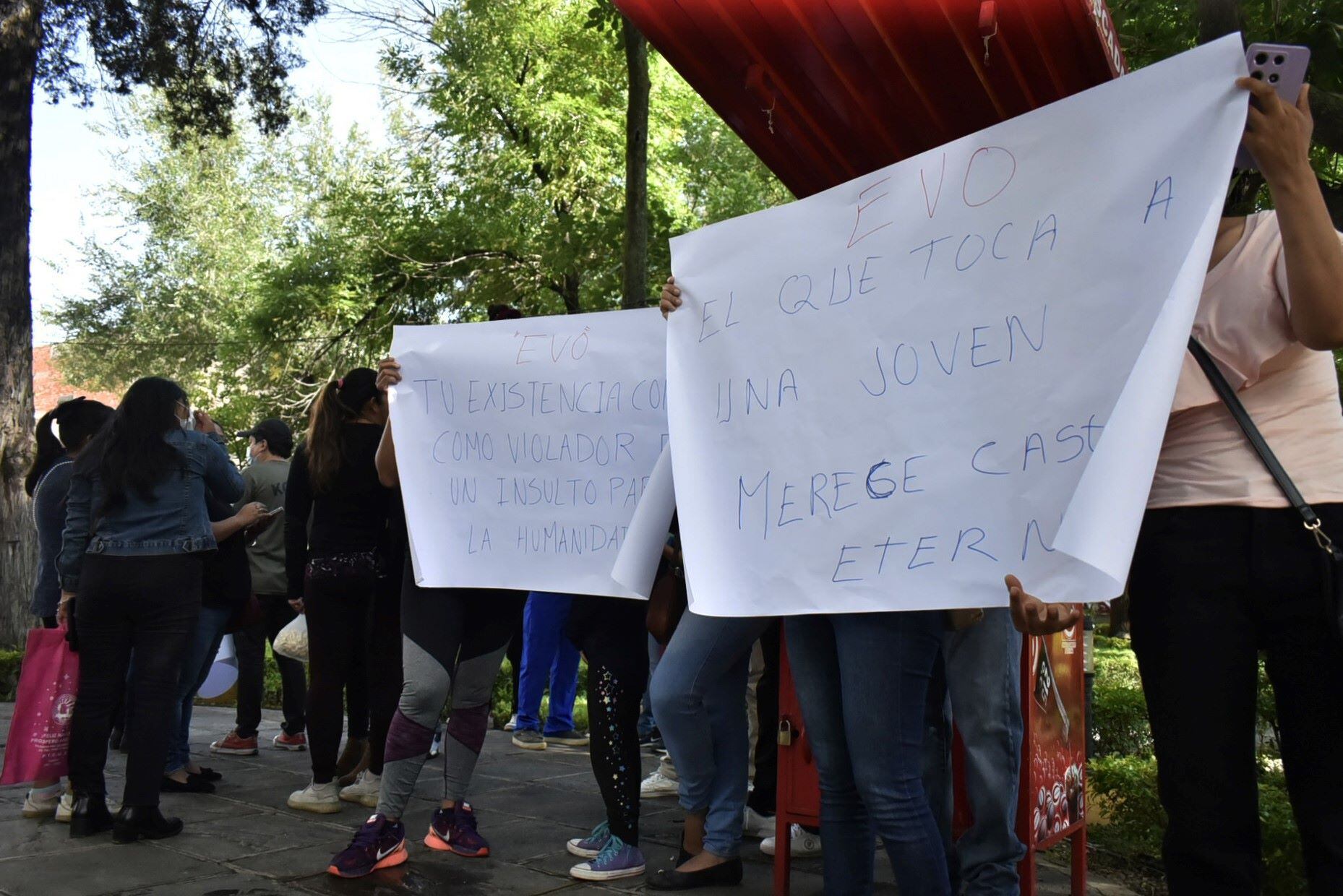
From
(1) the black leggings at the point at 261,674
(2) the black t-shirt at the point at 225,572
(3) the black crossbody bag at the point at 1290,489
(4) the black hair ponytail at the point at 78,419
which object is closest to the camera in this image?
(3) the black crossbody bag at the point at 1290,489

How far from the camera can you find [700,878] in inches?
155

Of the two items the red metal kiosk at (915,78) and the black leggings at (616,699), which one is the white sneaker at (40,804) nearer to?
the black leggings at (616,699)

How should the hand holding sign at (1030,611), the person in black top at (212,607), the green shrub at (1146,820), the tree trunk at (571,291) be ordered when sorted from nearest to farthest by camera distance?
the hand holding sign at (1030,611)
the green shrub at (1146,820)
the person in black top at (212,607)
the tree trunk at (571,291)

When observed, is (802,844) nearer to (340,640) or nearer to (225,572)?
(340,640)

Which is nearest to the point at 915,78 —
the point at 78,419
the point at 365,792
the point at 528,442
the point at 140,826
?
the point at 528,442

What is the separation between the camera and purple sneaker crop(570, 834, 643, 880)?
160 inches

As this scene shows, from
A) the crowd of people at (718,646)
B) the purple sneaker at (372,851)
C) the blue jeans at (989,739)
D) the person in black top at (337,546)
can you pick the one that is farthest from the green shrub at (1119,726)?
the purple sneaker at (372,851)

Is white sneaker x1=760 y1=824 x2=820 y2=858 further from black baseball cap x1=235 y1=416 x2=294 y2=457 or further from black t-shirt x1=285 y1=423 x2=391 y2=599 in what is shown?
black baseball cap x1=235 y1=416 x2=294 y2=457

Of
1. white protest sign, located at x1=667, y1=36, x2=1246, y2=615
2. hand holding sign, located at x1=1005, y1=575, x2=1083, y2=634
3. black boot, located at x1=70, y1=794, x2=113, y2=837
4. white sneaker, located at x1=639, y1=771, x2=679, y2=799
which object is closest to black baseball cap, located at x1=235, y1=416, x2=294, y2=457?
black boot, located at x1=70, y1=794, x2=113, y2=837

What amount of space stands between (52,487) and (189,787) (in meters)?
1.61

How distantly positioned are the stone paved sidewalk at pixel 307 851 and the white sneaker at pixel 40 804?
54 mm

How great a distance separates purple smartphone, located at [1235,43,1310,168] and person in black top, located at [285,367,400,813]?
3.72 m

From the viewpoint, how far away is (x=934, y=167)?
8.87 ft

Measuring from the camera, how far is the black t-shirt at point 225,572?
569cm
